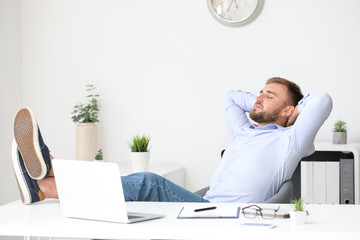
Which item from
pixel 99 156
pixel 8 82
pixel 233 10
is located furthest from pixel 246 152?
pixel 8 82

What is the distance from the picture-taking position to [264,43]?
12.7 ft

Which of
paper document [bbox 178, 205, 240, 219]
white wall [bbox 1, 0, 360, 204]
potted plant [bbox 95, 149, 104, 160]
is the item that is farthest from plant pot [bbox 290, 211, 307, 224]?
potted plant [bbox 95, 149, 104, 160]

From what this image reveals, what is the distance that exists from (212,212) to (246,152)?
0.94 meters

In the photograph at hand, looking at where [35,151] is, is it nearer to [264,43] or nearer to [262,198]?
[262,198]

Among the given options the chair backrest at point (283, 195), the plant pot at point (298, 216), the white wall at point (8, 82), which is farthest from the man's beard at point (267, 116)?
the white wall at point (8, 82)

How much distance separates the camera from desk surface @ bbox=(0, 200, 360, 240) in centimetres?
144

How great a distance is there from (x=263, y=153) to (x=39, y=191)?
1.05 metres

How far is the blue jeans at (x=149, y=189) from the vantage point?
1991 millimetres

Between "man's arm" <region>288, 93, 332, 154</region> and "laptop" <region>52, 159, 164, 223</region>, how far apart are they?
1.03 metres

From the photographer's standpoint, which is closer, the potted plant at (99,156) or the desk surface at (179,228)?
the desk surface at (179,228)

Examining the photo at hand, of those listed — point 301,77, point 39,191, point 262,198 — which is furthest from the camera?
point 301,77

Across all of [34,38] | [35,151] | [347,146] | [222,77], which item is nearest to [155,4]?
[222,77]

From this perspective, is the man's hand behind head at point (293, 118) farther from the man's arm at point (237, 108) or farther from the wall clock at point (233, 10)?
the wall clock at point (233, 10)

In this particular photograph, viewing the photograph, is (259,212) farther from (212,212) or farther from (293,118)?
(293,118)
